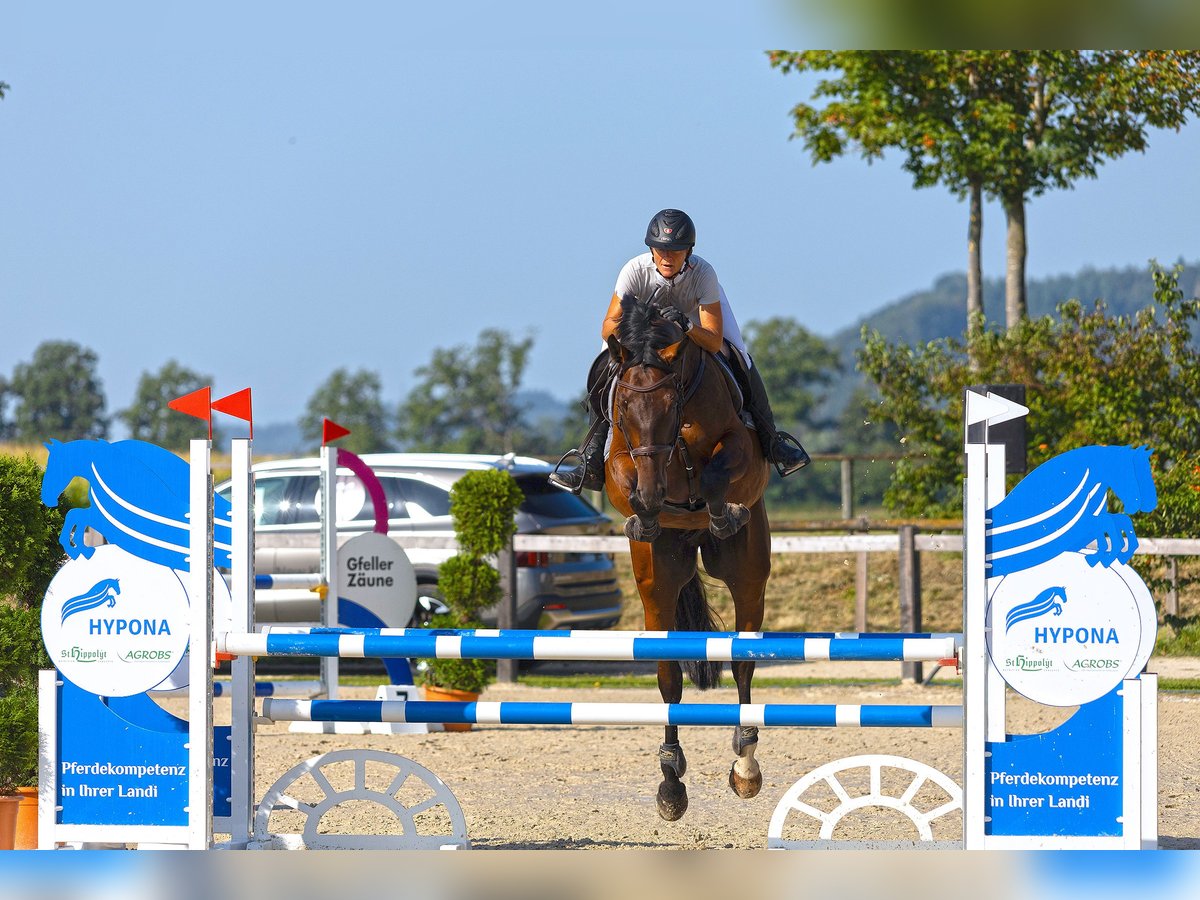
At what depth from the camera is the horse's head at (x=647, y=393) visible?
3992 mm

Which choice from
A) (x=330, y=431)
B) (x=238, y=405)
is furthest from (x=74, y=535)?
(x=330, y=431)

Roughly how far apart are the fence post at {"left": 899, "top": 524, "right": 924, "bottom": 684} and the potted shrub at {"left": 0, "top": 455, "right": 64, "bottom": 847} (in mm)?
5298

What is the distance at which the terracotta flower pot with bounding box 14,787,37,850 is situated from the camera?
3832 millimetres

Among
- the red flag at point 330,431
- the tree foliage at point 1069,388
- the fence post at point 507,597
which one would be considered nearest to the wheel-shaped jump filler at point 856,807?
the red flag at point 330,431

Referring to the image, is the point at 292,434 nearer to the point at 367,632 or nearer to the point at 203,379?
the point at 203,379

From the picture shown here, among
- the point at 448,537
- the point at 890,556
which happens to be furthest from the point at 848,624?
the point at 448,537

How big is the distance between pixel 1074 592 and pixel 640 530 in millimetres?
1246

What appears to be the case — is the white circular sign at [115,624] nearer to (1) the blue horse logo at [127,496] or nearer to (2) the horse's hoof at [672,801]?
(1) the blue horse logo at [127,496]

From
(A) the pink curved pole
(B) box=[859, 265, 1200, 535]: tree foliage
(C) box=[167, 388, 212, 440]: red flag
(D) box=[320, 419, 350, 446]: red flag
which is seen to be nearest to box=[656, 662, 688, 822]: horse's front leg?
(C) box=[167, 388, 212, 440]: red flag

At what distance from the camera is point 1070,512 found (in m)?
3.37

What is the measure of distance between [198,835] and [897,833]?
2.01 metres

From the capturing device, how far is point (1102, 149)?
41.0 ft

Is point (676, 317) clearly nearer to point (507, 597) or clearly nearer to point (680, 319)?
point (680, 319)
